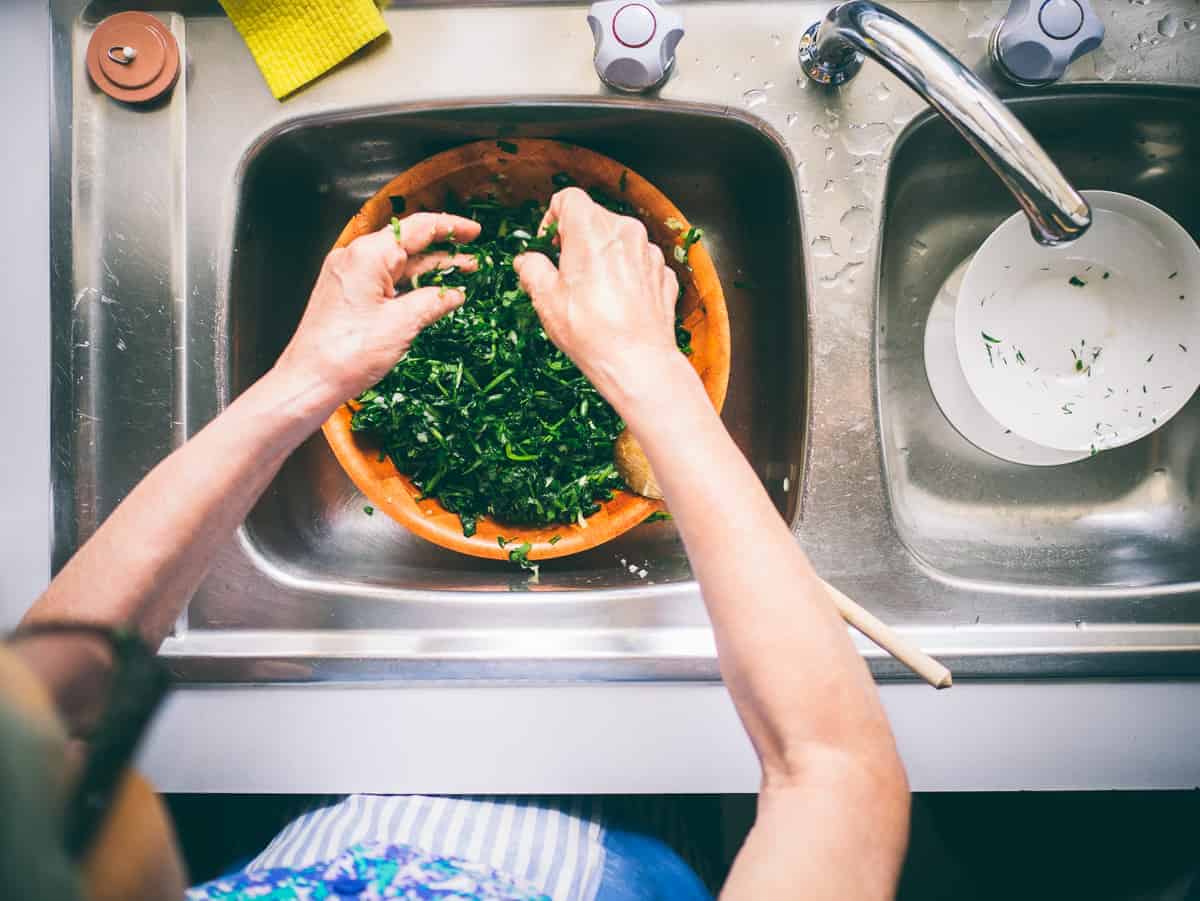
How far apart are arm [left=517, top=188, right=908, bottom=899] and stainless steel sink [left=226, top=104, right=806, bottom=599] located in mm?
273

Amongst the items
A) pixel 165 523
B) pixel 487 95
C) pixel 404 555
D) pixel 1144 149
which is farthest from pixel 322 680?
pixel 1144 149

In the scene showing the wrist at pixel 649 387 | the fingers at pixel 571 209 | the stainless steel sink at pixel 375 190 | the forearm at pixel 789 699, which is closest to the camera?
the forearm at pixel 789 699

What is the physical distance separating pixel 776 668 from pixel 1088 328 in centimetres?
67

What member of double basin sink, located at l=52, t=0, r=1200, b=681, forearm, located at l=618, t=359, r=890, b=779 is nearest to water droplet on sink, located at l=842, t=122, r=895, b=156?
double basin sink, located at l=52, t=0, r=1200, b=681

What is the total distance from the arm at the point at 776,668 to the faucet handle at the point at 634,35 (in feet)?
1.10

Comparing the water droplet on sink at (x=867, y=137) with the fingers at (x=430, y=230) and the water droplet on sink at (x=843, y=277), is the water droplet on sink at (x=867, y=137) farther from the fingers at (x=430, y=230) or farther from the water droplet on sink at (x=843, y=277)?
the fingers at (x=430, y=230)

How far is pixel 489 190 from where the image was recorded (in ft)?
3.14

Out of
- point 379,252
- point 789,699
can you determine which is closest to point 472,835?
point 789,699

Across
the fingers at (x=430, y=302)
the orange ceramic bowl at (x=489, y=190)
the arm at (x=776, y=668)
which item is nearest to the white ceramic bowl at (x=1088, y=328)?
the orange ceramic bowl at (x=489, y=190)

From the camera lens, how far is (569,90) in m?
0.86

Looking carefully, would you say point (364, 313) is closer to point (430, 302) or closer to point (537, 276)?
point (430, 302)

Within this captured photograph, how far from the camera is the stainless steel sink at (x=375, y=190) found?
0.90m

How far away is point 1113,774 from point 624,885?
64 cm

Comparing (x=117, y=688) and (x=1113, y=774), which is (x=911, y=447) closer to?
(x=1113, y=774)
